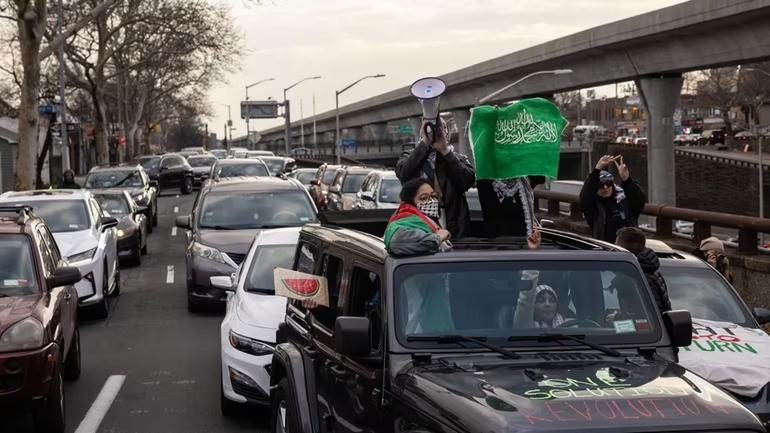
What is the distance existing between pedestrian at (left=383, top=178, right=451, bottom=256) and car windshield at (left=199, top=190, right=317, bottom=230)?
9.03 meters

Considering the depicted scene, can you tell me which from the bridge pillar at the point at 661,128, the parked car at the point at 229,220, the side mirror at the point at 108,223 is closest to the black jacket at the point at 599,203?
the parked car at the point at 229,220

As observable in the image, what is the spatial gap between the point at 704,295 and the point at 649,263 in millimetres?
1916

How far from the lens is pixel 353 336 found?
16.6 feet

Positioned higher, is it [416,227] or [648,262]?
[416,227]

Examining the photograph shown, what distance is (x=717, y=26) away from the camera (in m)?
36.9

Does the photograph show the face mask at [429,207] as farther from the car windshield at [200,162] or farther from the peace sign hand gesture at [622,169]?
the car windshield at [200,162]

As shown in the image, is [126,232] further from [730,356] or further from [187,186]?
[187,186]

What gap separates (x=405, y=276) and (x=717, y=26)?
34.2 meters

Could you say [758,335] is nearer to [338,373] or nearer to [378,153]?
[338,373]

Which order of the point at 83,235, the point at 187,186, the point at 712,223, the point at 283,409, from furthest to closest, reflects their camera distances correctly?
1. the point at 187,186
2. the point at 712,223
3. the point at 83,235
4. the point at 283,409

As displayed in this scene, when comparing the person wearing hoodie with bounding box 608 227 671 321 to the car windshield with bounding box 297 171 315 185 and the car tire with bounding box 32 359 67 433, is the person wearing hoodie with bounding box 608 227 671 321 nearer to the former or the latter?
the car tire with bounding box 32 359 67 433

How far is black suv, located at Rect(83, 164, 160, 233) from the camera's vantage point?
89.6ft

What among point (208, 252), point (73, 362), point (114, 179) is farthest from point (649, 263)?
point (114, 179)

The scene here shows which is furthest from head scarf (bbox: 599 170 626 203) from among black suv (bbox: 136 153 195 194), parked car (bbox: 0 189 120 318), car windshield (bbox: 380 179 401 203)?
black suv (bbox: 136 153 195 194)
